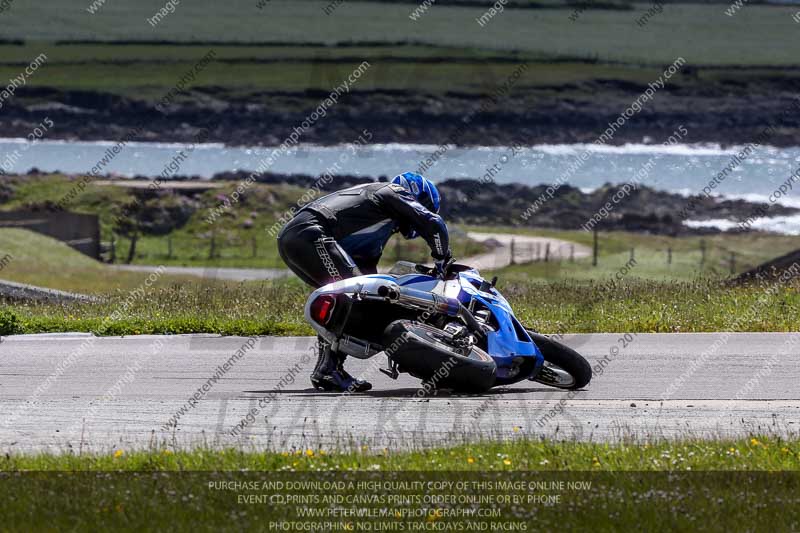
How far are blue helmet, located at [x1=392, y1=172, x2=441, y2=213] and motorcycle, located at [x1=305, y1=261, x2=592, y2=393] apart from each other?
2.28 feet

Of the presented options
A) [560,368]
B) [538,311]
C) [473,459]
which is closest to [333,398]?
[560,368]

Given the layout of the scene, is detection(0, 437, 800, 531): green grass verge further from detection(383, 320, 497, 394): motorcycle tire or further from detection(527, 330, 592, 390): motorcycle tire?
detection(527, 330, 592, 390): motorcycle tire

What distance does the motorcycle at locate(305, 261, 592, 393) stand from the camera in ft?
33.6

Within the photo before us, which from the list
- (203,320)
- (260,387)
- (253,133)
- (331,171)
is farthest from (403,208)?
(253,133)

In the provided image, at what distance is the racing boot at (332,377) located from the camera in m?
10.9

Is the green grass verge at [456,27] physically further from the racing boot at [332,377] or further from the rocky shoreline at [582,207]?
the racing boot at [332,377]

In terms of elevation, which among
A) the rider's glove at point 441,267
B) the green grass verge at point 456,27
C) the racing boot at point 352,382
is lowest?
the green grass verge at point 456,27

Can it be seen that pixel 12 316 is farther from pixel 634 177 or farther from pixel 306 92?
pixel 306 92

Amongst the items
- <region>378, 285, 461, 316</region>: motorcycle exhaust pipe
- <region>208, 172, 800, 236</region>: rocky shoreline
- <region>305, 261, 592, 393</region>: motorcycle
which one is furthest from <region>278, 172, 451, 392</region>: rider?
<region>208, 172, 800, 236</region>: rocky shoreline

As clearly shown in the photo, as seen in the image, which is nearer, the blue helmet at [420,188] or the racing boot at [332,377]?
the racing boot at [332,377]

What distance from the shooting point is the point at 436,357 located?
10156mm

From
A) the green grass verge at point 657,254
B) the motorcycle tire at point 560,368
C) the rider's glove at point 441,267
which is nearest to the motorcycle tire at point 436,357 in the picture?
the rider's glove at point 441,267

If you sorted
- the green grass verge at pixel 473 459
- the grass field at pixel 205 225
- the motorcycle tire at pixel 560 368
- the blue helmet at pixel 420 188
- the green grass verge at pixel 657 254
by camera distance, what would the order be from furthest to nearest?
the grass field at pixel 205 225 < the green grass verge at pixel 657 254 < the blue helmet at pixel 420 188 < the motorcycle tire at pixel 560 368 < the green grass verge at pixel 473 459

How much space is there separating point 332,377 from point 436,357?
3.98ft
